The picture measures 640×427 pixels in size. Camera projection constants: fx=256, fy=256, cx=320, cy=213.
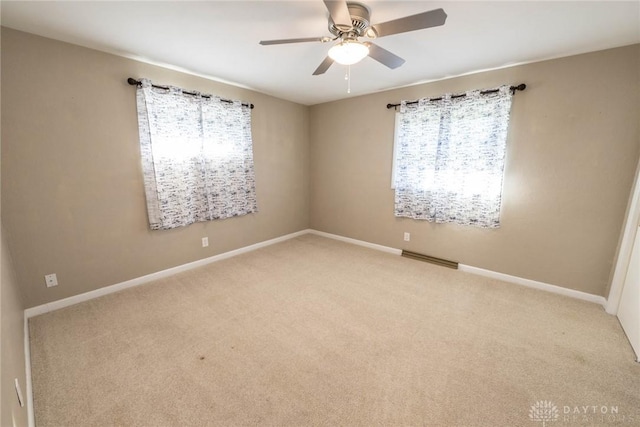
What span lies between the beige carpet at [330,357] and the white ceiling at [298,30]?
236 cm

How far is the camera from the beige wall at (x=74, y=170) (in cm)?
209

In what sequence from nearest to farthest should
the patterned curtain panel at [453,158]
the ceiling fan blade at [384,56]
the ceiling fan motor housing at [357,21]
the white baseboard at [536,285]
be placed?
the ceiling fan motor housing at [357,21] → the ceiling fan blade at [384,56] → the white baseboard at [536,285] → the patterned curtain panel at [453,158]

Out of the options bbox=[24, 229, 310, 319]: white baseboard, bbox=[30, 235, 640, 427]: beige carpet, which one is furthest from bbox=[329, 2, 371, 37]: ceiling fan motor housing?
bbox=[24, 229, 310, 319]: white baseboard

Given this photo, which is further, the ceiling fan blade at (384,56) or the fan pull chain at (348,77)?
the fan pull chain at (348,77)

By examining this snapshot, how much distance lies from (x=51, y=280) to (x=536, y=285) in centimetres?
484

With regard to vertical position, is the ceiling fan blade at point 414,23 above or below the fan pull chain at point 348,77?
below

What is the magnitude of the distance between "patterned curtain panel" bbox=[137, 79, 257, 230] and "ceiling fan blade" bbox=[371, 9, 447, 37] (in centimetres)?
231

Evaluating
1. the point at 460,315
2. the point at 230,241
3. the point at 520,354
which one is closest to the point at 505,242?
the point at 460,315

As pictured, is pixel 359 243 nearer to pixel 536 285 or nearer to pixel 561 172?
pixel 536 285

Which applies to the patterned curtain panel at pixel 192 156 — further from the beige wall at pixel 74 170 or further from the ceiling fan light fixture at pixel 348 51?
the ceiling fan light fixture at pixel 348 51

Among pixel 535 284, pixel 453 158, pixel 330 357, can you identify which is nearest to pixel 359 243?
pixel 453 158

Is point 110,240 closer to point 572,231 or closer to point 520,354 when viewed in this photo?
point 520,354

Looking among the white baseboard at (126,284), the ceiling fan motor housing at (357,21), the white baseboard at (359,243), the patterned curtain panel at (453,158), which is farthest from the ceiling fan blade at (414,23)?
the white baseboard at (126,284)

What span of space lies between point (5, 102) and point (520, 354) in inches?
172
